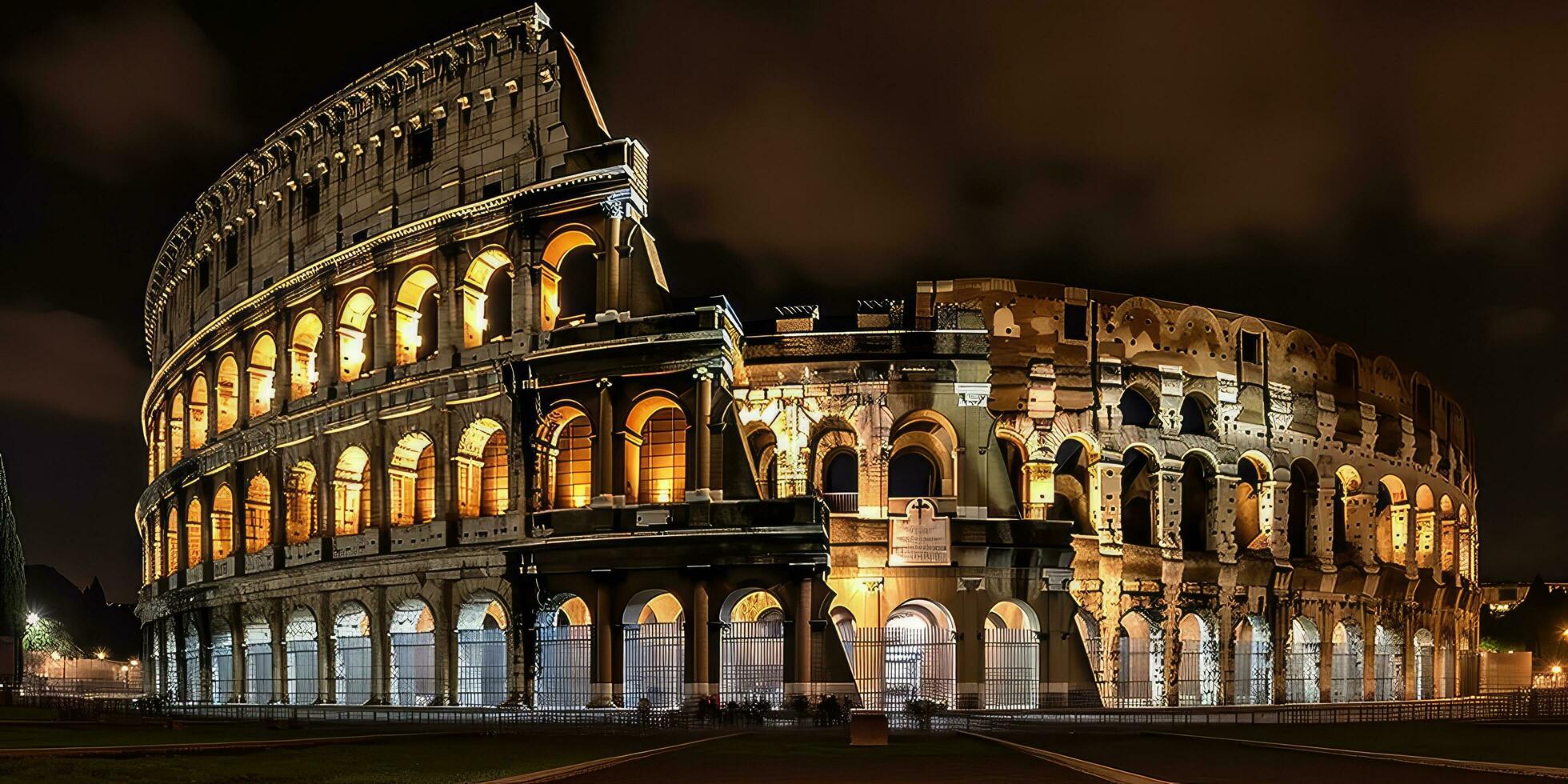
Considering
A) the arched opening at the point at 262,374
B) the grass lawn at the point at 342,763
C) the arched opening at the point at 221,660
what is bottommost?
the arched opening at the point at 221,660

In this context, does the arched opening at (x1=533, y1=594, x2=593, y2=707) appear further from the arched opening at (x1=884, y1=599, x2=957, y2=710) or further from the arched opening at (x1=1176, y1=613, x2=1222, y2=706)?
the arched opening at (x1=1176, y1=613, x2=1222, y2=706)

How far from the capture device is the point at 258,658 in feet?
132

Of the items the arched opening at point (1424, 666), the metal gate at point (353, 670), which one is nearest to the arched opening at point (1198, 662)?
the arched opening at point (1424, 666)

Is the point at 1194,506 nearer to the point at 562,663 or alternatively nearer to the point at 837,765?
the point at 562,663

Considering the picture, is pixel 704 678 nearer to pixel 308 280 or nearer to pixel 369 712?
pixel 369 712

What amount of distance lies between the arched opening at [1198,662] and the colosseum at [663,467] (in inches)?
3.4

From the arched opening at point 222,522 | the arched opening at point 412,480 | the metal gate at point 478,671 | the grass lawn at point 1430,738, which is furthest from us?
the arched opening at point 222,522

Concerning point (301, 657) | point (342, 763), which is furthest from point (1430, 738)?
point (301, 657)

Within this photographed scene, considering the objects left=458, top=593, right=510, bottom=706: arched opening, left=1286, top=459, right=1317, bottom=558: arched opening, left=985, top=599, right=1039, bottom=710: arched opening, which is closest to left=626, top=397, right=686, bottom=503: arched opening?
left=458, top=593, right=510, bottom=706: arched opening

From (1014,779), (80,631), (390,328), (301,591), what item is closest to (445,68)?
(390,328)

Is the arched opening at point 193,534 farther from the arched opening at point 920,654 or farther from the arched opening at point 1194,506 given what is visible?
the arched opening at point 1194,506

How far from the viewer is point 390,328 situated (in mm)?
35750

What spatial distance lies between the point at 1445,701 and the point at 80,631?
83706mm

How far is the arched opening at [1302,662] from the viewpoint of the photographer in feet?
133
